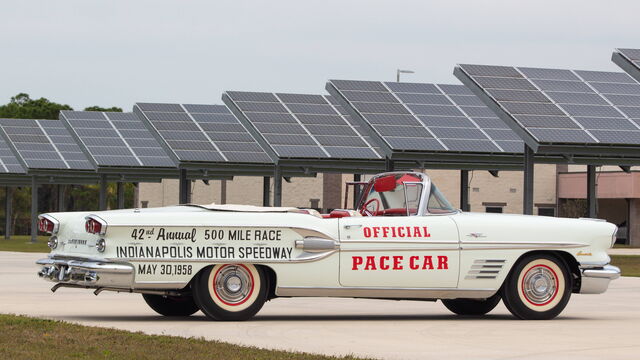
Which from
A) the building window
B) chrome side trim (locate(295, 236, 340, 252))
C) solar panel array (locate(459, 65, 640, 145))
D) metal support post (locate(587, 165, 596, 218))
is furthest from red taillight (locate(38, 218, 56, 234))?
the building window

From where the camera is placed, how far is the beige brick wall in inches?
2970

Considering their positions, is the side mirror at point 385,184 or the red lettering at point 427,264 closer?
the red lettering at point 427,264

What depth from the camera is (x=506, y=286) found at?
15266mm

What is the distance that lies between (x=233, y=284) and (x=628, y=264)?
24.1m

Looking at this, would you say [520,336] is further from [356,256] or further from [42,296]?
[42,296]

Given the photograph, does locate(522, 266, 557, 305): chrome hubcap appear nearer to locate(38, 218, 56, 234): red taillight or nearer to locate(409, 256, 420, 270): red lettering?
locate(409, 256, 420, 270): red lettering

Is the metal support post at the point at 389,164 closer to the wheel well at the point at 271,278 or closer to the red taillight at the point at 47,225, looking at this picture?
the wheel well at the point at 271,278

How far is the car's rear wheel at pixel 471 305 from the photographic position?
1606cm

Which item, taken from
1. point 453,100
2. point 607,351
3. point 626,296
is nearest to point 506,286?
point 607,351

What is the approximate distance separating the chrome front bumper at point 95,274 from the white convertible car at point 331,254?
0.03 feet

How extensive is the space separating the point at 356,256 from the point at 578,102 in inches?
784

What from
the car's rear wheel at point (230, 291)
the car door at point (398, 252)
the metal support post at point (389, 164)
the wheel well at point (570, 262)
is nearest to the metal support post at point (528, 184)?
the metal support post at point (389, 164)

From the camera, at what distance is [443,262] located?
14.9 meters

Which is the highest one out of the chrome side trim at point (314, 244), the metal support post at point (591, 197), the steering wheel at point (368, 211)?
the metal support post at point (591, 197)
